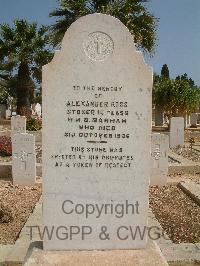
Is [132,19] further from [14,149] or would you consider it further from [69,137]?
[69,137]

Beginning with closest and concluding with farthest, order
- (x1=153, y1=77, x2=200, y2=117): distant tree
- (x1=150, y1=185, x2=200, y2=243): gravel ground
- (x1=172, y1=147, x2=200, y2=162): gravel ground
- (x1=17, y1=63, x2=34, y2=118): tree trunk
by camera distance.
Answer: (x1=150, y1=185, x2=200, y2=243): gravel ground → (x1=172, y1=147, x2=200, y2=162): gravel ground → (x1=153, y1=77, x2=200, y2=117): distant tree → (x1=17, y1=63, x2=34, y2=118): tree trunk

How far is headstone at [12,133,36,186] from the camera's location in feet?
25.9

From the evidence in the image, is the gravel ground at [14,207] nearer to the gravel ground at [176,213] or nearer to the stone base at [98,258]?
the stone base at [98,258]

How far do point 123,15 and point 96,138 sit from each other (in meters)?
15.9

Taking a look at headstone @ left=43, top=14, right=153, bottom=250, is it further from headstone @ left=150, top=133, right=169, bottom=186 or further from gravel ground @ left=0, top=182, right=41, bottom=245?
headstone @ left=150, top=133, right=169, bottom=186

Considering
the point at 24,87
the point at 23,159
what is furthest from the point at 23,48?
the point at 23,159

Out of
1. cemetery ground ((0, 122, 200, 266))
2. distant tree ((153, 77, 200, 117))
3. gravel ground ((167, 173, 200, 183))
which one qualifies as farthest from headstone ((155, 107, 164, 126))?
cemetery ground ((0, 122, 200, 266))

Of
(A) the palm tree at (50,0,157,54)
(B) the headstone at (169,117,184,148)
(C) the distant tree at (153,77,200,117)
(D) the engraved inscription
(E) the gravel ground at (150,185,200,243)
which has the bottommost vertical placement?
(E) the gravel ground at (150,185,200,243)

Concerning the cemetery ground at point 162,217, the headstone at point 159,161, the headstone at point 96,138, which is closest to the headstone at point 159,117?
the cemetery ground at point 162,217

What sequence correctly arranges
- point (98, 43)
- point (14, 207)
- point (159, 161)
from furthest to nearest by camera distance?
point (159, 161), point (14, 207), point (98, 43)

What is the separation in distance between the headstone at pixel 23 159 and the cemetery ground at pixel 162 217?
180mm

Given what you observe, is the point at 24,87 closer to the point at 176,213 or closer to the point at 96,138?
the point at 176,213

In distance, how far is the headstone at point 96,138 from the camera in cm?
325

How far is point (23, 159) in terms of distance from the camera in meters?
8.05
